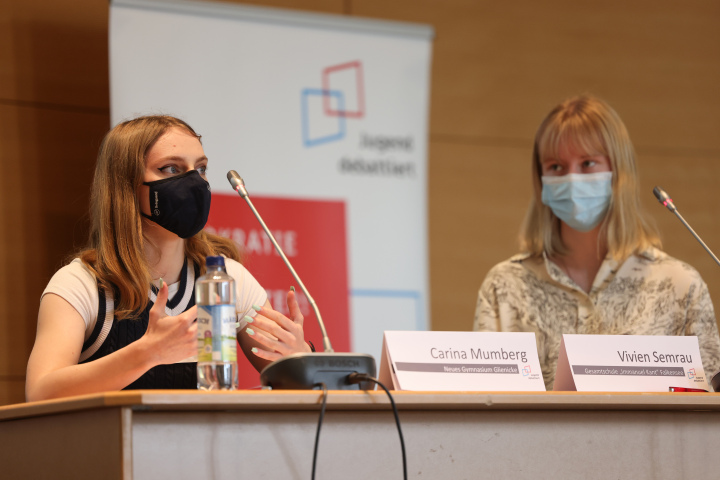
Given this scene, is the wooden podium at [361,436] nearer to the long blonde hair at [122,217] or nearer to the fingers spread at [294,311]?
the fingers spread at [294,311]

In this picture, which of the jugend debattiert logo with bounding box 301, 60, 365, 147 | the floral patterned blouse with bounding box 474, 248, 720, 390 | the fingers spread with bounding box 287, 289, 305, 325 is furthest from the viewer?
the jugend debattiert logo with bounding box 301, 60, 365, 147

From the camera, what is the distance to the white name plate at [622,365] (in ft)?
5.10

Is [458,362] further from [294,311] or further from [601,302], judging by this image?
[601,302]

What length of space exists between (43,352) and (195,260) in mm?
492

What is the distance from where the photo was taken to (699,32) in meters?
4.40

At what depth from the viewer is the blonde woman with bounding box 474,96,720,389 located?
231cm

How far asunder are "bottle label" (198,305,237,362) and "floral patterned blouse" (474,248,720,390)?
3.75 feet

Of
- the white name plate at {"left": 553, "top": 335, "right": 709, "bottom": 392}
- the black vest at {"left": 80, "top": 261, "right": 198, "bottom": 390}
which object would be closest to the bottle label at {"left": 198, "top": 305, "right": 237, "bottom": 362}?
the black vest at {"left": 80, "top": 261, "right": 198, "bottom": 390}

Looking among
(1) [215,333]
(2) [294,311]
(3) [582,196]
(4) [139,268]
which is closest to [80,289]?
(4) [139,268]

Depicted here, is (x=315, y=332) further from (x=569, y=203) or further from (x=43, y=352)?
(x=43, y=352)

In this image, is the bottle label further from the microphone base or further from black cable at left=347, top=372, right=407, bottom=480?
black cable at left=347, top=372, right=407, bottom=480

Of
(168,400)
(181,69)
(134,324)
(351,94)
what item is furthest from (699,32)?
(168,400)

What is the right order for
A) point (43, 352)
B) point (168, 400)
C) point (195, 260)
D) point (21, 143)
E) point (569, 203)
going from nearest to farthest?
point (168, 400) < point (43, 352) < point (195, 260) < point (569, 203) < point (21, 143)

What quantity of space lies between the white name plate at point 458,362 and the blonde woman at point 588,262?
0.74 metres
